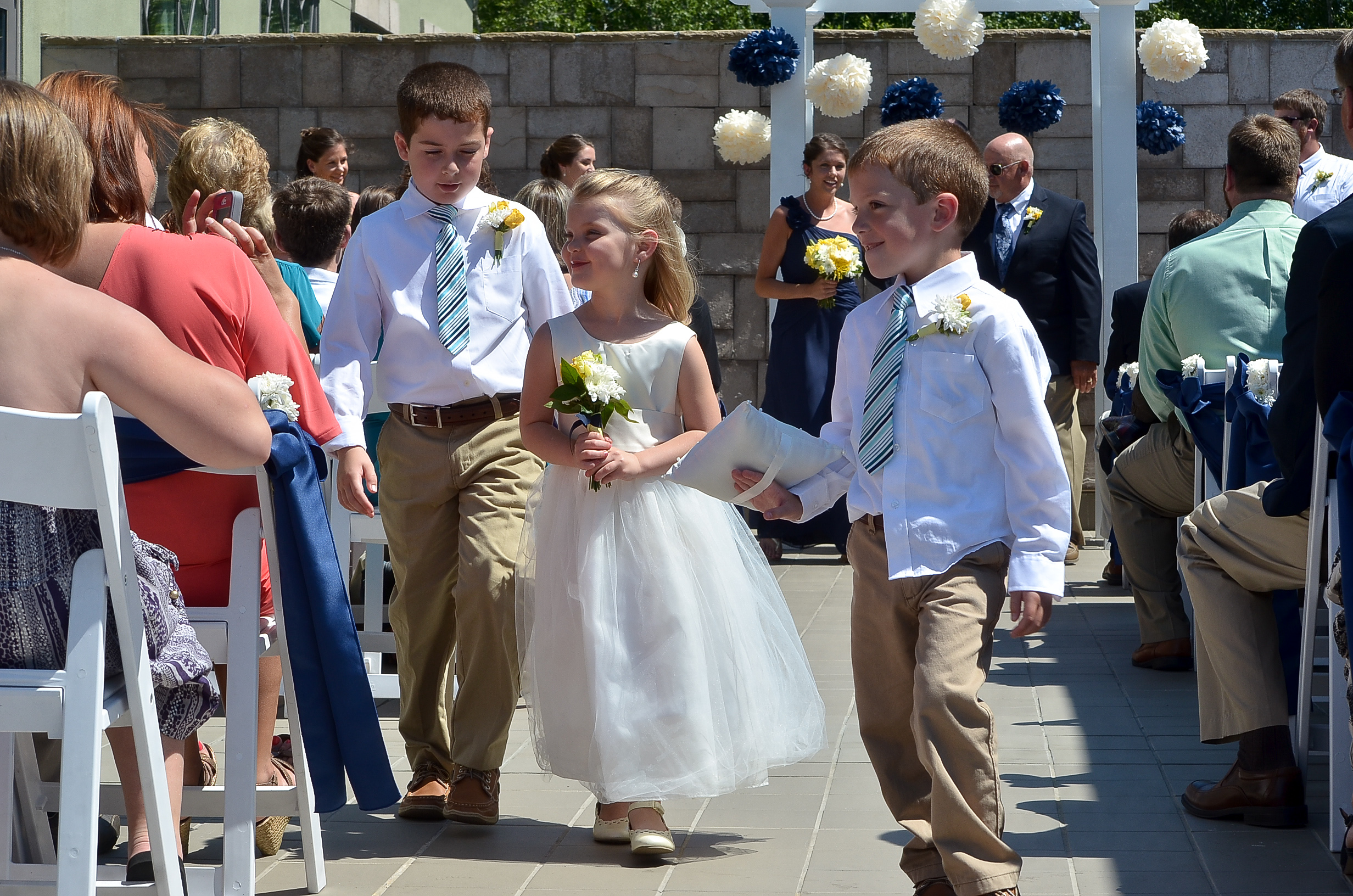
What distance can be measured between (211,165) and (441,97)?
47.8 inches

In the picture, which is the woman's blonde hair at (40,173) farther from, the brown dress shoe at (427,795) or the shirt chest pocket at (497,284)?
the brown dress shoe at (427,795)

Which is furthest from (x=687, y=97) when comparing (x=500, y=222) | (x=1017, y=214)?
(x=500, y=222)

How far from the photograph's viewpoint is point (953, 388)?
9.75ft

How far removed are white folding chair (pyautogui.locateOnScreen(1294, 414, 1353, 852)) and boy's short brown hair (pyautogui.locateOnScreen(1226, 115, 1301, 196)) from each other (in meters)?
1.94

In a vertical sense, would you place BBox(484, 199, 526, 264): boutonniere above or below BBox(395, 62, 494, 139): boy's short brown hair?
below

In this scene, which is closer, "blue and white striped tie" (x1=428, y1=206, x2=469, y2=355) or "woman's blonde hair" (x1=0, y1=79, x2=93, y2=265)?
"woman's blonde hair" (x1=0, y1=79, x2=93, y2=265)

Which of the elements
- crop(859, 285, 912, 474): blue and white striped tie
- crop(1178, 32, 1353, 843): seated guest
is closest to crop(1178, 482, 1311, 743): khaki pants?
crop(1178, 32, 1353, 843): seated guest

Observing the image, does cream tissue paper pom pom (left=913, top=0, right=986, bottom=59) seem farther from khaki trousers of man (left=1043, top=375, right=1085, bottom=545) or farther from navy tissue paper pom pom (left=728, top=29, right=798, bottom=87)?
khaki trousers of man (left=1043, top=375, right=1085, bottom=545)

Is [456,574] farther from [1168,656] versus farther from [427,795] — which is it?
[1168,656]

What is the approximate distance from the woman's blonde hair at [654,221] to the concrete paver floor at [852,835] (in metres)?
1.39

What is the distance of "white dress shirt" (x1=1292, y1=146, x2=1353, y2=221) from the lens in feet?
24.3

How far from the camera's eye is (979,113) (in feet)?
30.7

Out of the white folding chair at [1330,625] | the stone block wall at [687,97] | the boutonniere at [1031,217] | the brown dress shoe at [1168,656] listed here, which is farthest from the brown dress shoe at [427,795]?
the stone block wall at [687,97]

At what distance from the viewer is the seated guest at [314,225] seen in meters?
5.64
